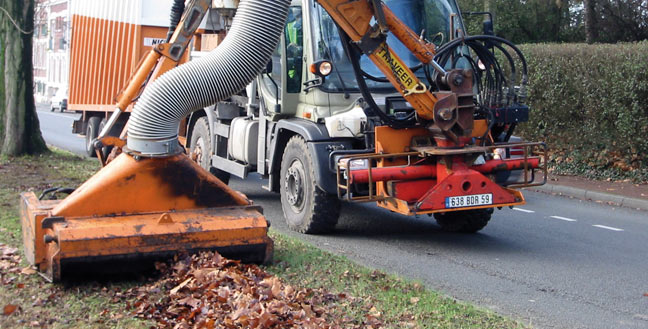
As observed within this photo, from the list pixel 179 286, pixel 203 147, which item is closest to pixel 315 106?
pixel 203 147

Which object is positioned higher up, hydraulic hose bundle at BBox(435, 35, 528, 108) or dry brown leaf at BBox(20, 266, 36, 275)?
hydraulic hose bundle at BBox(435, 35, 528, 108)

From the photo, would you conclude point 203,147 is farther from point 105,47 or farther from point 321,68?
point 105,47

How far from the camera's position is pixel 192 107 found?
268 inches

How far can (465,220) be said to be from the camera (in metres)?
9.23

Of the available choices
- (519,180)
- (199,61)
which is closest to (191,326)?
(199,61)

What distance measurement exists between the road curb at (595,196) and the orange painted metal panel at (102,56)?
8.07m

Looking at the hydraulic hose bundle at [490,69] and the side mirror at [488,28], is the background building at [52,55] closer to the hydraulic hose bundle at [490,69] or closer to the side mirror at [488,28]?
the side mirror at [488,28]

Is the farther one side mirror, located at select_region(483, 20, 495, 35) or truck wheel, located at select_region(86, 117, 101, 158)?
truck wheel, located at select_region(86, 117, 101, 158)

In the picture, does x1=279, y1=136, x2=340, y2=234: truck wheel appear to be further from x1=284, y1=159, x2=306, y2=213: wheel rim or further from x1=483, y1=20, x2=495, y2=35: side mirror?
x1=483, y1=20, x2=495, y2=35: side mirror

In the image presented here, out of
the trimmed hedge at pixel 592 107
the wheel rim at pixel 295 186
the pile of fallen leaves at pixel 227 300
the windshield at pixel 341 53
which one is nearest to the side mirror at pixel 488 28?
the windshield at pixel 341 53

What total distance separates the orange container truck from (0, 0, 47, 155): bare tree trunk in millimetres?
1642

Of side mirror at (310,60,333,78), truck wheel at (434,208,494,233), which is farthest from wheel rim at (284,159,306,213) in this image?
truck wheel at (434,208,494,233)

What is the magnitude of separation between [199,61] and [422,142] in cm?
262

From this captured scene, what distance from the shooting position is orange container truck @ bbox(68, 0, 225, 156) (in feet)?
52.4
